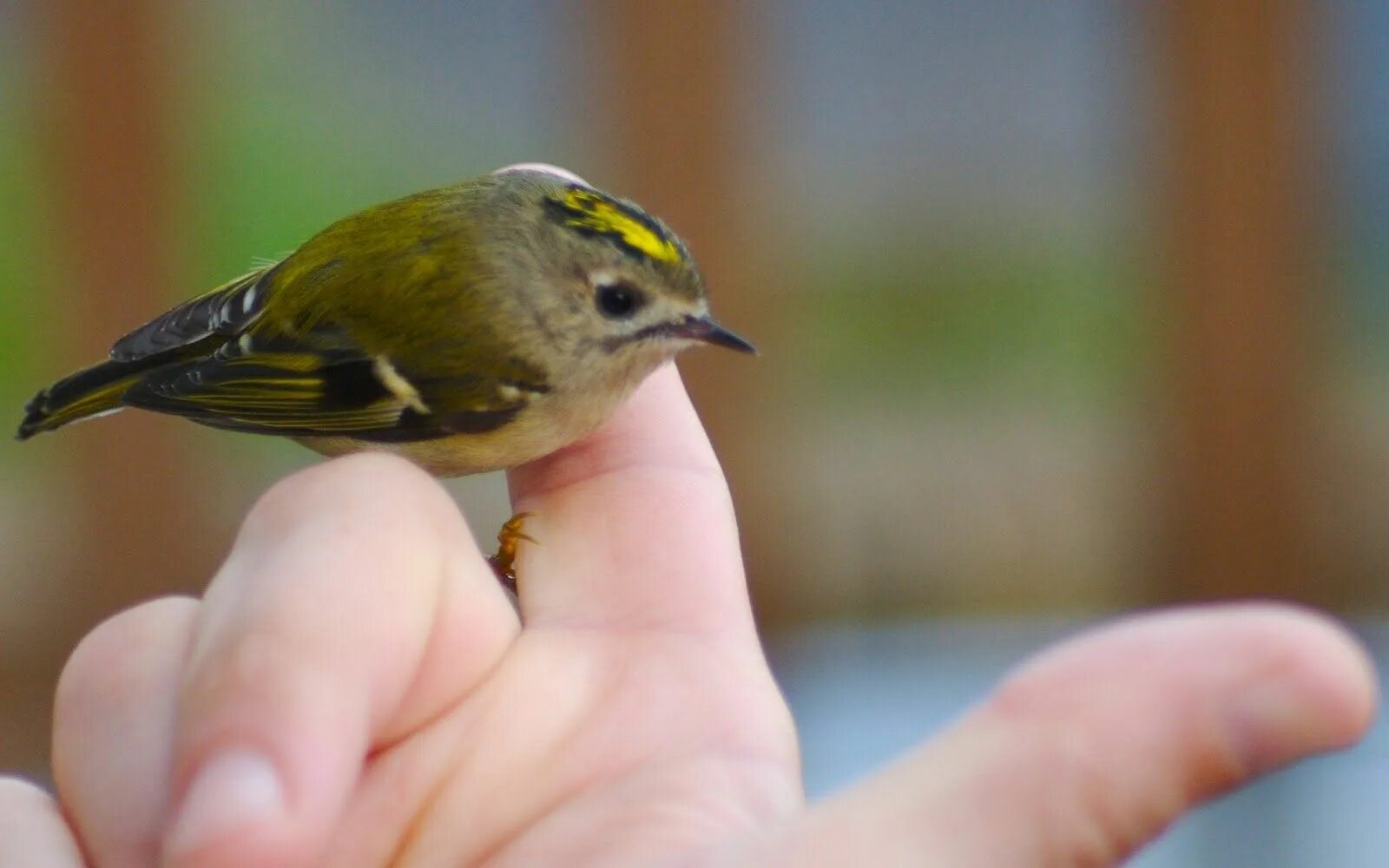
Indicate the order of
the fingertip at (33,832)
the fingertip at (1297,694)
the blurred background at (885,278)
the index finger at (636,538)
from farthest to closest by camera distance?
1. the blurred background at (885,278)
2. the index finger at (636,538)
3. the fingertip at (33,832)
4. the fingertip at (1297,694)

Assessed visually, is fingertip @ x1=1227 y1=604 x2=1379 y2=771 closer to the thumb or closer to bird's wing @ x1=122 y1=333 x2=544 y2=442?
the thumb

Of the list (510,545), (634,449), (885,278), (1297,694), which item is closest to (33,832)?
(510,545)

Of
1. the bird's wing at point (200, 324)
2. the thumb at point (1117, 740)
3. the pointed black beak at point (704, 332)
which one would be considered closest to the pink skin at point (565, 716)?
the thumb at point (1117, 740)

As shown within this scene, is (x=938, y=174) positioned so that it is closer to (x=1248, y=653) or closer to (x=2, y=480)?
(x=2, y=480)

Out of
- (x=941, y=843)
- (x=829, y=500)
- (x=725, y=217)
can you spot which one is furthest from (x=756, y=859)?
(x=829, y=500)

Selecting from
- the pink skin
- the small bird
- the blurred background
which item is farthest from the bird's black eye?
the blurred background

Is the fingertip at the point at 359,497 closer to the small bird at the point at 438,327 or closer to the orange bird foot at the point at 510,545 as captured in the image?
the orange bird foot at the point at 510,545

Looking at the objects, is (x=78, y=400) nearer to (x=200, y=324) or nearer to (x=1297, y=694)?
(x=200, y=324)
